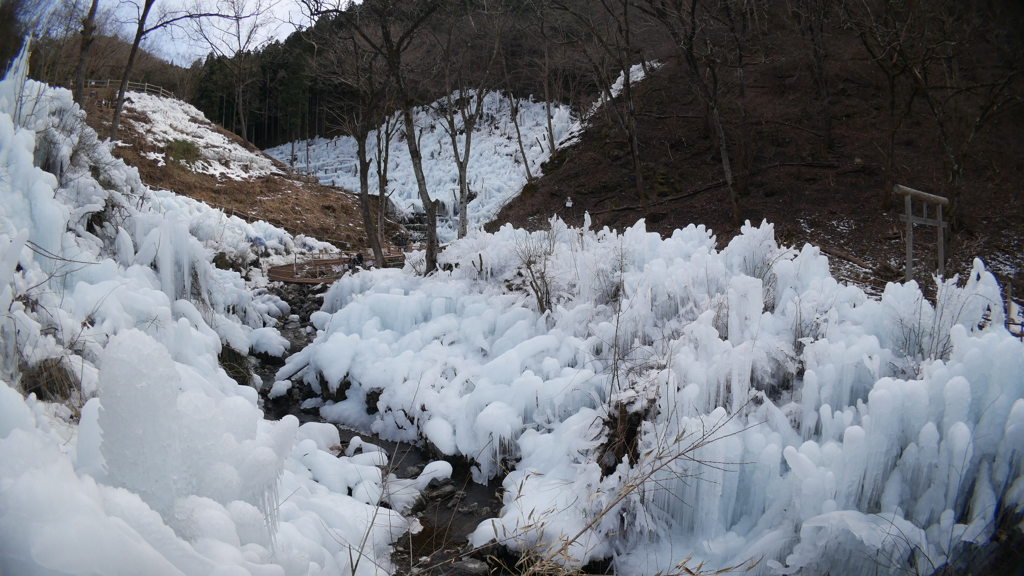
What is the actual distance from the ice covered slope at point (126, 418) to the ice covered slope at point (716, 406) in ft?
3.49

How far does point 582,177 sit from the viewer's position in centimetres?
1766

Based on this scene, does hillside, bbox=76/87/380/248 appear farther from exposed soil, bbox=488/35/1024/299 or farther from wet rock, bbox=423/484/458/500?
wet rock, bbox=423/484/458/500

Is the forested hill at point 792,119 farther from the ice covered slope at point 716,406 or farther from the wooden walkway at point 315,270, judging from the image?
the ice covered slope at point 716,406

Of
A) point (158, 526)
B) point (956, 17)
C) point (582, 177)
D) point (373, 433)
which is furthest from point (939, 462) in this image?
point (582, 177)

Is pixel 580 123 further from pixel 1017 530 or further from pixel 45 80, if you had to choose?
pixel 1017 530

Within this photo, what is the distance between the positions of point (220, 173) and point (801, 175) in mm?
20404

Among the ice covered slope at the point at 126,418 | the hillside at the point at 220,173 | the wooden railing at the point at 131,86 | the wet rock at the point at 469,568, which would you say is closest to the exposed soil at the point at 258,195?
the hillside at the point at 220,173

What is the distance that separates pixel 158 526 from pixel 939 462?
143 inches

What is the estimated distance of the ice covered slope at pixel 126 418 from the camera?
57.1 inches

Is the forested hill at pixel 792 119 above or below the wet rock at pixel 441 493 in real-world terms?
above

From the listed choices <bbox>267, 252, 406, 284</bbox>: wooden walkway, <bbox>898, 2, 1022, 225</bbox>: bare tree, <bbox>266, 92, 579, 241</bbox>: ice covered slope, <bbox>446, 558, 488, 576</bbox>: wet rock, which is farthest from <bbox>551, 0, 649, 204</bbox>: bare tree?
<bbox>446, 558, 488, 576</bbox>: wet rock

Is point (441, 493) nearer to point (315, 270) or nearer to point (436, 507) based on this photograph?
point (436, 507)

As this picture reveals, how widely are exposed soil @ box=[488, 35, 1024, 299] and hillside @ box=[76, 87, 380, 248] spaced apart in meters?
6.86

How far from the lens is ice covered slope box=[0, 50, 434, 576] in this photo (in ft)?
4.76
